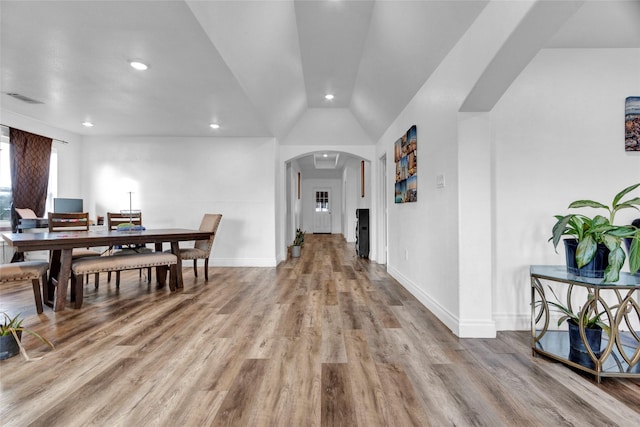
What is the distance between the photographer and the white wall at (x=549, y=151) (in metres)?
2.39

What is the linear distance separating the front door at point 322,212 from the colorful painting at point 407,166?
28.4 feet

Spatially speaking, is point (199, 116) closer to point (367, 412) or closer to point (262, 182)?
point (262, 182)

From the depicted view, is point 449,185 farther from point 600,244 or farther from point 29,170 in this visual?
point 29,170

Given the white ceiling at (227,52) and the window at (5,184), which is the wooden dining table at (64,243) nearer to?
the white ceiling at (227,52)

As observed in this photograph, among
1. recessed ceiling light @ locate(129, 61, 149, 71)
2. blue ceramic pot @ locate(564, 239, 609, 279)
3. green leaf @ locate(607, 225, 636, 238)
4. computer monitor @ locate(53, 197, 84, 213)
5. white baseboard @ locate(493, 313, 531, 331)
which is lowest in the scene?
white baseboard @ locate(493, 313, 531, 331)

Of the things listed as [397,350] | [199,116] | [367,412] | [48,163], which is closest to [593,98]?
[397,350]

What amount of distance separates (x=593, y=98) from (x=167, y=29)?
3.30 meters

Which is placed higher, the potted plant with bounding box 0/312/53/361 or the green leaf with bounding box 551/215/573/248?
the green leaf with bounding box 551/215/573/248

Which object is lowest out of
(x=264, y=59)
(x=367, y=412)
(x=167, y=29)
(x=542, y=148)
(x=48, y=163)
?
(x=367, y=412)

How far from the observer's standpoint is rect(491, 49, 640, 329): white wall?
239 centimetres

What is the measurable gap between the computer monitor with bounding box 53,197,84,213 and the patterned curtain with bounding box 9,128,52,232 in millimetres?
309

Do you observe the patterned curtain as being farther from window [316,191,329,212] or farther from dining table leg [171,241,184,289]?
window [316,191,329,212]

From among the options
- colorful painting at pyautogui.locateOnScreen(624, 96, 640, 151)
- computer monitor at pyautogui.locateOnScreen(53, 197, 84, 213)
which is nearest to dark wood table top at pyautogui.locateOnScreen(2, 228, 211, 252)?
computer monitor at pyautogui.locateOnScreen(53, 197, 84, 213)

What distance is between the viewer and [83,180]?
5.33 metres
